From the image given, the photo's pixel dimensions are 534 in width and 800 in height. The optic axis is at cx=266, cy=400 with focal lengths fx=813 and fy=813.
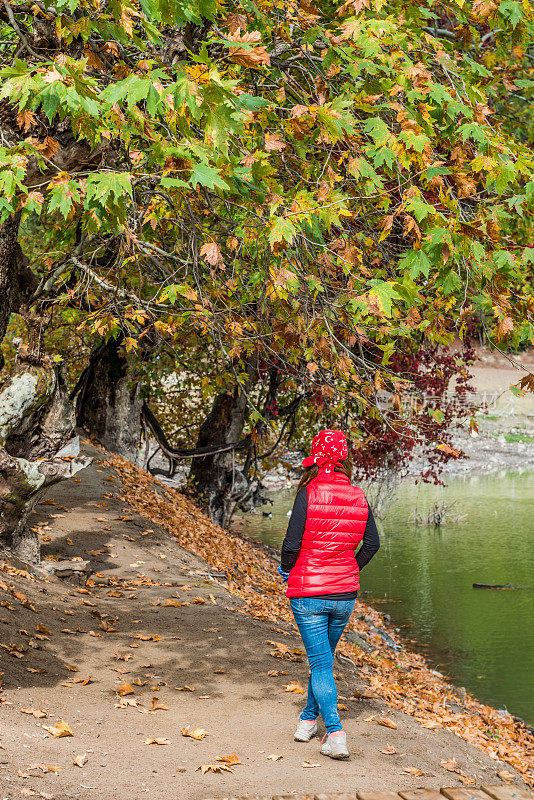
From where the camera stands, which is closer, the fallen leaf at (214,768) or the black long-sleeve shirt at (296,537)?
the fallen leaf at (214,768)

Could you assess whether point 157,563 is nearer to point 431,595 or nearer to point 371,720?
point 371,720

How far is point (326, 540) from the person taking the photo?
5.73 meters

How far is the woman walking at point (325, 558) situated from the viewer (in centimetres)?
572

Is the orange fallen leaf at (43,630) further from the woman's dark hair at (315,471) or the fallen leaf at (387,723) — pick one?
the woman's dark hair at (315,471)

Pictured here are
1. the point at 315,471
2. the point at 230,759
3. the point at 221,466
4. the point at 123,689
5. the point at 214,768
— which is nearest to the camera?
the point at 214,768

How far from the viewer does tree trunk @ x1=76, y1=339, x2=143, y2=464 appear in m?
17.3

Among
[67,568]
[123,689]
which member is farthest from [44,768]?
[67,568]

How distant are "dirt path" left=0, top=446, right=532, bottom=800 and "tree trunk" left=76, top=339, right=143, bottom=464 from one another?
6697 mm

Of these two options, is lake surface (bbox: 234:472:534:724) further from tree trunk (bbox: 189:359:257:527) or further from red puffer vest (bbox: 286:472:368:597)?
red puffer vest (bbox: 286:472:368:597)

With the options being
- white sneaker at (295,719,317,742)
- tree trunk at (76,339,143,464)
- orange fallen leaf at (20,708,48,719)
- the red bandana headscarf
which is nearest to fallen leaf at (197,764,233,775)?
white sneaker at (295,719,317,742)

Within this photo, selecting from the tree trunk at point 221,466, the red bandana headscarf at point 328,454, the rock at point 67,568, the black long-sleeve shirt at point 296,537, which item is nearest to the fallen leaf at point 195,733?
the black long-sleeve shirt at point 296,537

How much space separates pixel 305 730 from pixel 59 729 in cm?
177

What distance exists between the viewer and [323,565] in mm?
5734

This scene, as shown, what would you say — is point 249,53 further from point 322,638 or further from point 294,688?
point 294,688
